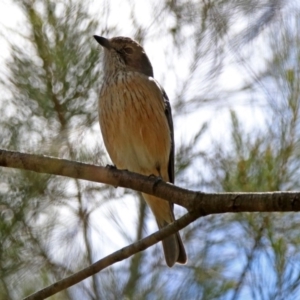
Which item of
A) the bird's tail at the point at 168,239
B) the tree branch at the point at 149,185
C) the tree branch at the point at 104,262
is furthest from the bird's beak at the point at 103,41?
the tree branch at the point at 104,262

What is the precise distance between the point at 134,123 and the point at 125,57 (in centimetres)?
61

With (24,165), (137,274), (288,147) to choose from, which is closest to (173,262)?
(137,274)

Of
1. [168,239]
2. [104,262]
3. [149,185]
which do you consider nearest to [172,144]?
[168,239]

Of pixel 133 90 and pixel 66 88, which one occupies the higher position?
pixel 133 90

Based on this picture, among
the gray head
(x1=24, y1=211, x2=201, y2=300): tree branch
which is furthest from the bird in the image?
(x1=24, y1=211, x2=201, y2=300): tree branch

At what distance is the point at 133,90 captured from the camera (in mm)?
3703

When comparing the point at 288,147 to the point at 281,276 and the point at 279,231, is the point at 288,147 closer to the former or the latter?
the point at 279,231

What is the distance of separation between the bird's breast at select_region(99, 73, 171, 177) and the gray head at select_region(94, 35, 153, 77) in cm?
14

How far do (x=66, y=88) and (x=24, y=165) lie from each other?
843 millimetres

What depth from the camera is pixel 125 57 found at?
4027 millimetres

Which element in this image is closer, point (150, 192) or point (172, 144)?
point (150, 192)

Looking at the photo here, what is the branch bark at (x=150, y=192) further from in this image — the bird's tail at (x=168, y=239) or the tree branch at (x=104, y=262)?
the bird's tail at (x=168, y=239)

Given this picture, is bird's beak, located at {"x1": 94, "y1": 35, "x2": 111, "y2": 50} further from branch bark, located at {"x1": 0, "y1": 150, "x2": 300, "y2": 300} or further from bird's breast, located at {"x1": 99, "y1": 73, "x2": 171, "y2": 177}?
branch bark, located at {"x1": 0, "y1": 150, "x2": 300, "y2": 300}

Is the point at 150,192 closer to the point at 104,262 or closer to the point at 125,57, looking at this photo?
the point at 104,262
